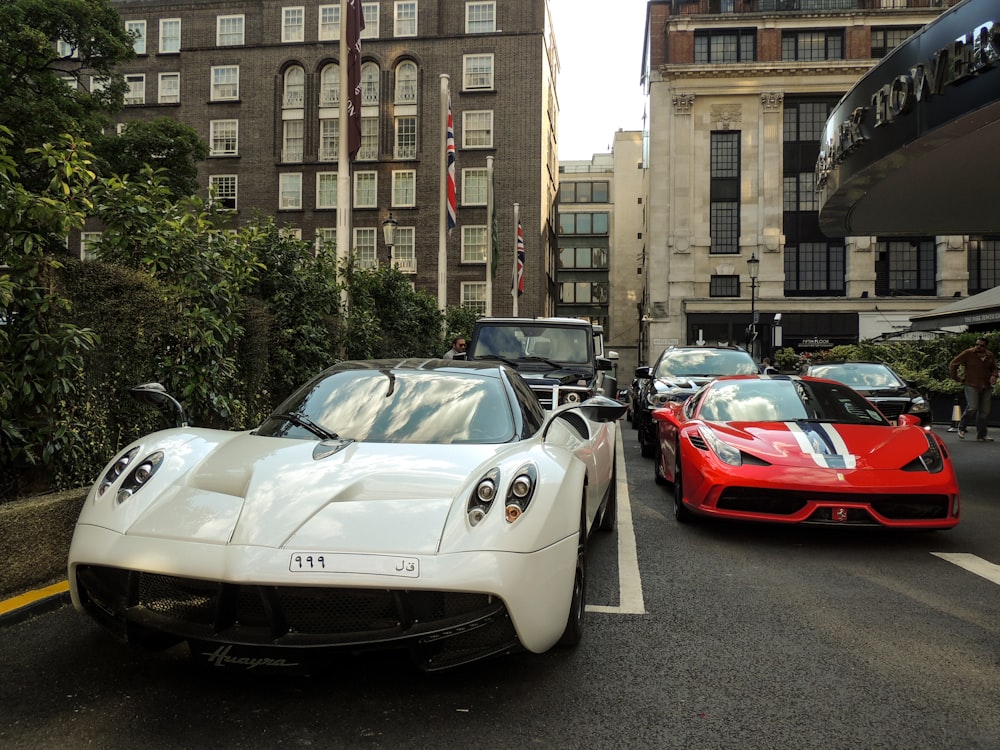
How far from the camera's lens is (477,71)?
45812 mm

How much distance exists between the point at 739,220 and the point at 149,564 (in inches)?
1793

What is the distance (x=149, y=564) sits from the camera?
112 inches

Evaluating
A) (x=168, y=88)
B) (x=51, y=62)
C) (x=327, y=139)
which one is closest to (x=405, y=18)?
(x=327, y=139)

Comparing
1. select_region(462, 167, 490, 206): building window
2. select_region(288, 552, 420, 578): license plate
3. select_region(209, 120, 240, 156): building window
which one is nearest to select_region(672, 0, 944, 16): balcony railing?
select_region(462, 167, 490, 206): building window

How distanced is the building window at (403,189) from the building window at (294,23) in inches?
410

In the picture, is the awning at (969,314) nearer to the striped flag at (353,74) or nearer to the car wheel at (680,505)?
the car wheel at (680,505)

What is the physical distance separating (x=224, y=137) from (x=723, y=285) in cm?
3127

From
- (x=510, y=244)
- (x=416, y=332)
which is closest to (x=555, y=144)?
(x=510, y=244)

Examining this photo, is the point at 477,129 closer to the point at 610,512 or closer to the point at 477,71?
the point at 477,71

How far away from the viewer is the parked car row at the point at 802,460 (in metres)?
5.71

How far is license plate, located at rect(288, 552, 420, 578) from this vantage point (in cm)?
271

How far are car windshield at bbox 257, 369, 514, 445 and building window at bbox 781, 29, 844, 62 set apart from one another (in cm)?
4716


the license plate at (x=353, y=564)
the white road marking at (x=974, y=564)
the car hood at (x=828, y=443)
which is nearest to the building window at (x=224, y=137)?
the car hood at (x=828, y=443)

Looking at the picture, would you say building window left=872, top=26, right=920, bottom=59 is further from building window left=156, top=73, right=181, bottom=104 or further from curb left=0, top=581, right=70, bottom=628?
curb left=0, top=581, right=70, bottom=628
